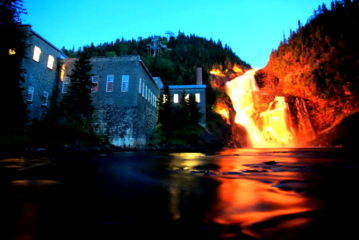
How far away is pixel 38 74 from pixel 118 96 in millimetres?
7765

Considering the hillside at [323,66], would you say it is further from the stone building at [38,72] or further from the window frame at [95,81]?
the stone building at [38,72]

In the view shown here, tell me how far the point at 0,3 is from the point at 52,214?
707 inches

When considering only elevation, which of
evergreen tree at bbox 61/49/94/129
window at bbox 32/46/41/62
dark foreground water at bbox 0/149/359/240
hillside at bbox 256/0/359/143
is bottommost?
dark foreground water at bbox 0/149/359/240

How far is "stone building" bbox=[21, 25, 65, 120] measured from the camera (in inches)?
728

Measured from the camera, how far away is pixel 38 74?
19.7 meters

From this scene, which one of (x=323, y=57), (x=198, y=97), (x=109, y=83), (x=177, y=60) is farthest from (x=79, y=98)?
(x=177, y=60)

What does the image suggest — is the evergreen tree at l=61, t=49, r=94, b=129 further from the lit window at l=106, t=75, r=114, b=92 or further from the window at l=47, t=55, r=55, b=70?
the window at l=47, t=55, r=55, b=70

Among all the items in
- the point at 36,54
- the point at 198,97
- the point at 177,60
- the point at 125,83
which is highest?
the point at 177,60

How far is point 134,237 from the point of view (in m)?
1.43

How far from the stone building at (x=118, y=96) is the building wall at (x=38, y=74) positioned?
1.45 metres

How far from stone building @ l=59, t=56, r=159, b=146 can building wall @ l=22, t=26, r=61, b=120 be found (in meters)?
1.45

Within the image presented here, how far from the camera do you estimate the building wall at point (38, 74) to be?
1847 cm

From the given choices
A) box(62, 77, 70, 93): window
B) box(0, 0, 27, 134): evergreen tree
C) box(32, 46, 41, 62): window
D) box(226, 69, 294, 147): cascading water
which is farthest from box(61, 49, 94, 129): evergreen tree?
box(226, 69, 294, 147): cascading water

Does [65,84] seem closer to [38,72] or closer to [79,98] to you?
[38,72]
